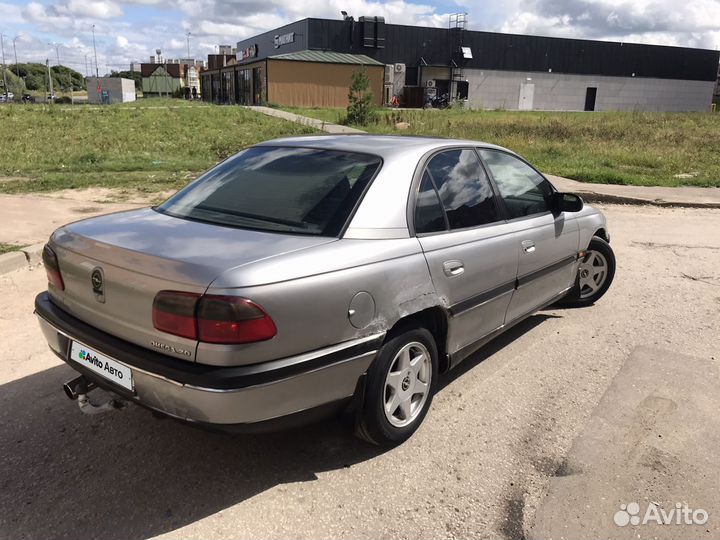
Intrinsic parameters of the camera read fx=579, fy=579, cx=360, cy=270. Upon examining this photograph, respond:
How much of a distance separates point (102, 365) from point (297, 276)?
1078 millimetres

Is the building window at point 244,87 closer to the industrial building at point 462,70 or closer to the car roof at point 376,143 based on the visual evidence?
the industrial building at point 462,70

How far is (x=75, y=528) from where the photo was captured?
2.50m

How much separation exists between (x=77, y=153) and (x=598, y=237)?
14335 millimetres

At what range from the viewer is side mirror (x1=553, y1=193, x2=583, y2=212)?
4496mm

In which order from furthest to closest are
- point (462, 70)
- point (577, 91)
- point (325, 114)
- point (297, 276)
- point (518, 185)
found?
point (577, 91) → point (462, 70) → point (325, 114) → point (518, 185) → point (297, 276)

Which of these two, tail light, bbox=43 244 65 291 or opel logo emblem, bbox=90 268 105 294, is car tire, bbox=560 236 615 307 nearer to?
opel logo emblem, bbox=90 268 105 294

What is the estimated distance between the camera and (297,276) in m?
2.50

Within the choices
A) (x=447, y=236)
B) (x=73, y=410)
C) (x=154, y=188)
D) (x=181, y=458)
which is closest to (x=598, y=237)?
(x=447, y=236)

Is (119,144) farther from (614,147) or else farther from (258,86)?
(258,86)

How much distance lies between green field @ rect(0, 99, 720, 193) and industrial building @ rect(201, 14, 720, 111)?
70.6 ft

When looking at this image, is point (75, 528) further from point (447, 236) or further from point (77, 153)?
point (77, 153)

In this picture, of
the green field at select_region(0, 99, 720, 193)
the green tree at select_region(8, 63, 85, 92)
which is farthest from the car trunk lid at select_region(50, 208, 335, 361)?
the green tree at select_region(8, 63, 85, 92)

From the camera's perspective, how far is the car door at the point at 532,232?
400 centimetres

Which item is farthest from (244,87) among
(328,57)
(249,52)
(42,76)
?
(42,76)
